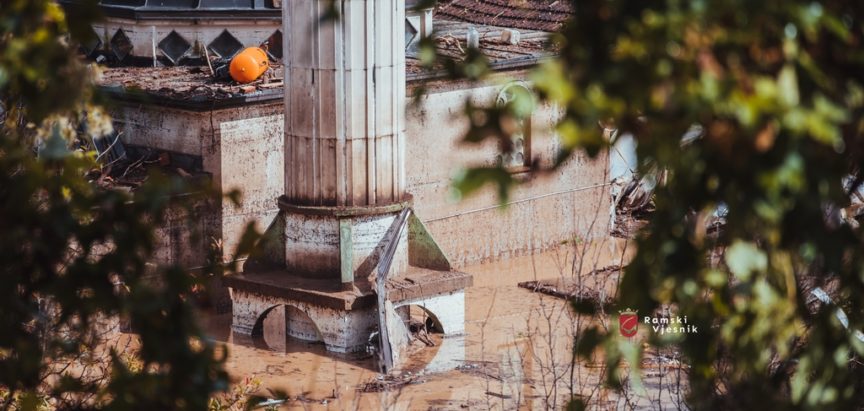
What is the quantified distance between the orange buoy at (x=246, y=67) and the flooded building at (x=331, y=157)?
15cm

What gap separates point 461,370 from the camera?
1391 cm

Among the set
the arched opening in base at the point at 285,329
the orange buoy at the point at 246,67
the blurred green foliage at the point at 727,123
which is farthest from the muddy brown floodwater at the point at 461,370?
the blurred green foliage at the point at 727,123

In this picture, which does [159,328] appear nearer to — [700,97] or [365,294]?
[700,97]

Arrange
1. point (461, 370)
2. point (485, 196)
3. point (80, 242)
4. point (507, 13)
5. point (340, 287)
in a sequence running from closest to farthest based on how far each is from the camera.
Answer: point (80, 242)
point (461, 370)
point (340, 287)
point (485, 196)
point (507, 13)

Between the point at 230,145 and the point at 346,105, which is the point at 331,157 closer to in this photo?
the point at 346,105

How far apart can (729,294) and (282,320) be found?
11.7m

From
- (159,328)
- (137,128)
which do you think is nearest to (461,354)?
(137,128)

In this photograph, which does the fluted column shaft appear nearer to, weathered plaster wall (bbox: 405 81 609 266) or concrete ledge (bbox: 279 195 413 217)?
concrete ledge (bbox: 279 195 413 217)

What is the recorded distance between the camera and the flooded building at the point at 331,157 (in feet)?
46.8

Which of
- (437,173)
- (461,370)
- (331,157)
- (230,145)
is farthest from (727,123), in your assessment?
(437,173)

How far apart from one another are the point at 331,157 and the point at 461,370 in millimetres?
2437

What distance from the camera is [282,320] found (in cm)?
1506

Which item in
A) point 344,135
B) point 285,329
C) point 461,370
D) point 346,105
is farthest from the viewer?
point 285,329

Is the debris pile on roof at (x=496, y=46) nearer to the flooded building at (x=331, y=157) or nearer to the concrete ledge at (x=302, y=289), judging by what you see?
the flooded building at (x=331, y=157)
